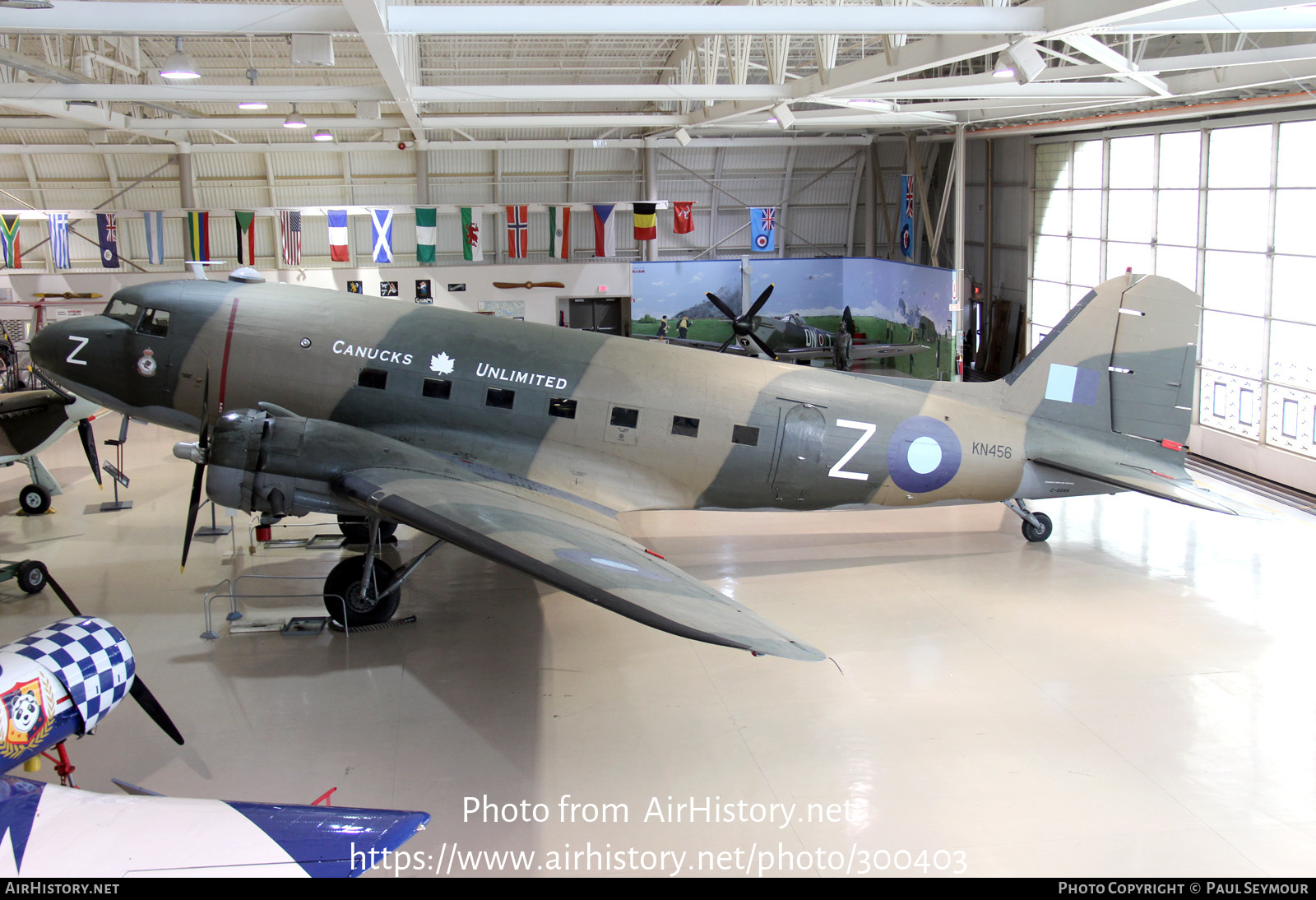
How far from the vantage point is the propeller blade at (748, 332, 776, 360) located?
27500mm

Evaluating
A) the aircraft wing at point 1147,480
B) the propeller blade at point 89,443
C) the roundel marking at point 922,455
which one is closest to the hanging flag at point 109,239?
the propeller blade at point 89,443

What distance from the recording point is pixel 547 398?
40.3 ft

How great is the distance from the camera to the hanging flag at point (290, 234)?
92.5ft

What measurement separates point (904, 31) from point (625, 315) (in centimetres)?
2240

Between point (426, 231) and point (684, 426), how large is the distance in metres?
19.2

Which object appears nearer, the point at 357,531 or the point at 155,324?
the point at 155,324

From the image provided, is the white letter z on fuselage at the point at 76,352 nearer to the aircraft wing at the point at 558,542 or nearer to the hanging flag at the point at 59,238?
the aircraft wing at the point at 558,542

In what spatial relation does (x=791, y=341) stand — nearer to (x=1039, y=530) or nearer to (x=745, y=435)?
(x=1039, y=530)

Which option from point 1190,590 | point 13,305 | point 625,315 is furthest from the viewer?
point 625,315

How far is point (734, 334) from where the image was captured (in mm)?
27656

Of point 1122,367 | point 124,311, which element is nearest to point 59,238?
point 124,311

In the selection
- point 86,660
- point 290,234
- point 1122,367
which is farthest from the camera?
point 290,234

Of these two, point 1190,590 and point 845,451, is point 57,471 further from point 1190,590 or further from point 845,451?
point 1190,590

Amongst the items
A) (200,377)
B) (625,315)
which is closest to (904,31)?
(200,377)
